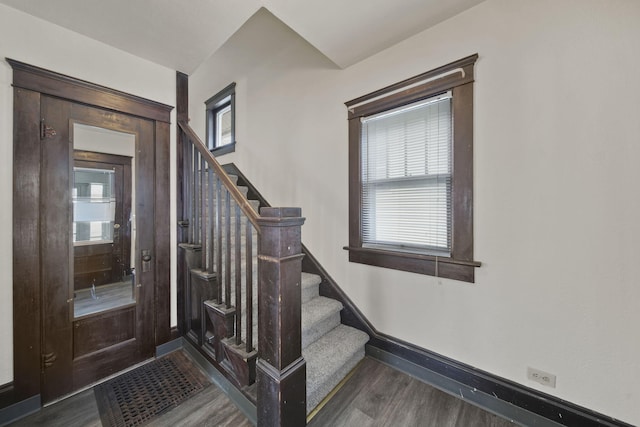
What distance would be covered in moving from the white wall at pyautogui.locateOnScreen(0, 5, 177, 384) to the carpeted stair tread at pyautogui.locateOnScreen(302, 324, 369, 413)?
1.82 metres

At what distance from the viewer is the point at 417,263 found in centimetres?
188

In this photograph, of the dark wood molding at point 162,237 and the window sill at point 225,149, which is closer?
the dark wood molding at point 162,237

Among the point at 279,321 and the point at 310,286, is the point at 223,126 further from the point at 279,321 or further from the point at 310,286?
the point at 279,321

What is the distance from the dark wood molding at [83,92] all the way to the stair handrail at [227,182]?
8.4 inches

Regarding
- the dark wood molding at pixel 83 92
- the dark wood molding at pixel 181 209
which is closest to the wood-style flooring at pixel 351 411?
the dark wood molding at pixel 181 209

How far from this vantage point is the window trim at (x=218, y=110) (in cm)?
354

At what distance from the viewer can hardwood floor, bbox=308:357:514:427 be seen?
1.48 metres

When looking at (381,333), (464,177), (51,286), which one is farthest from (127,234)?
(464,177)

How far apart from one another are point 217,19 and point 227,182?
110cm

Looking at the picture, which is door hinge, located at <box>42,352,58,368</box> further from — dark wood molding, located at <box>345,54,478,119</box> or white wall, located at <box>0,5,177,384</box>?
dark wood molding, located at <box>345,54,478,119</box>

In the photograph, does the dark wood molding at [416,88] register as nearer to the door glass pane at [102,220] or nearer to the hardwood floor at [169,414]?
the door glass pane at [102,220]

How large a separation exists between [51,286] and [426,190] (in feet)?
8.85

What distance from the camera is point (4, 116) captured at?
1466mm

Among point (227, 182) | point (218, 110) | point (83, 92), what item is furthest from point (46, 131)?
point (218, 110)
